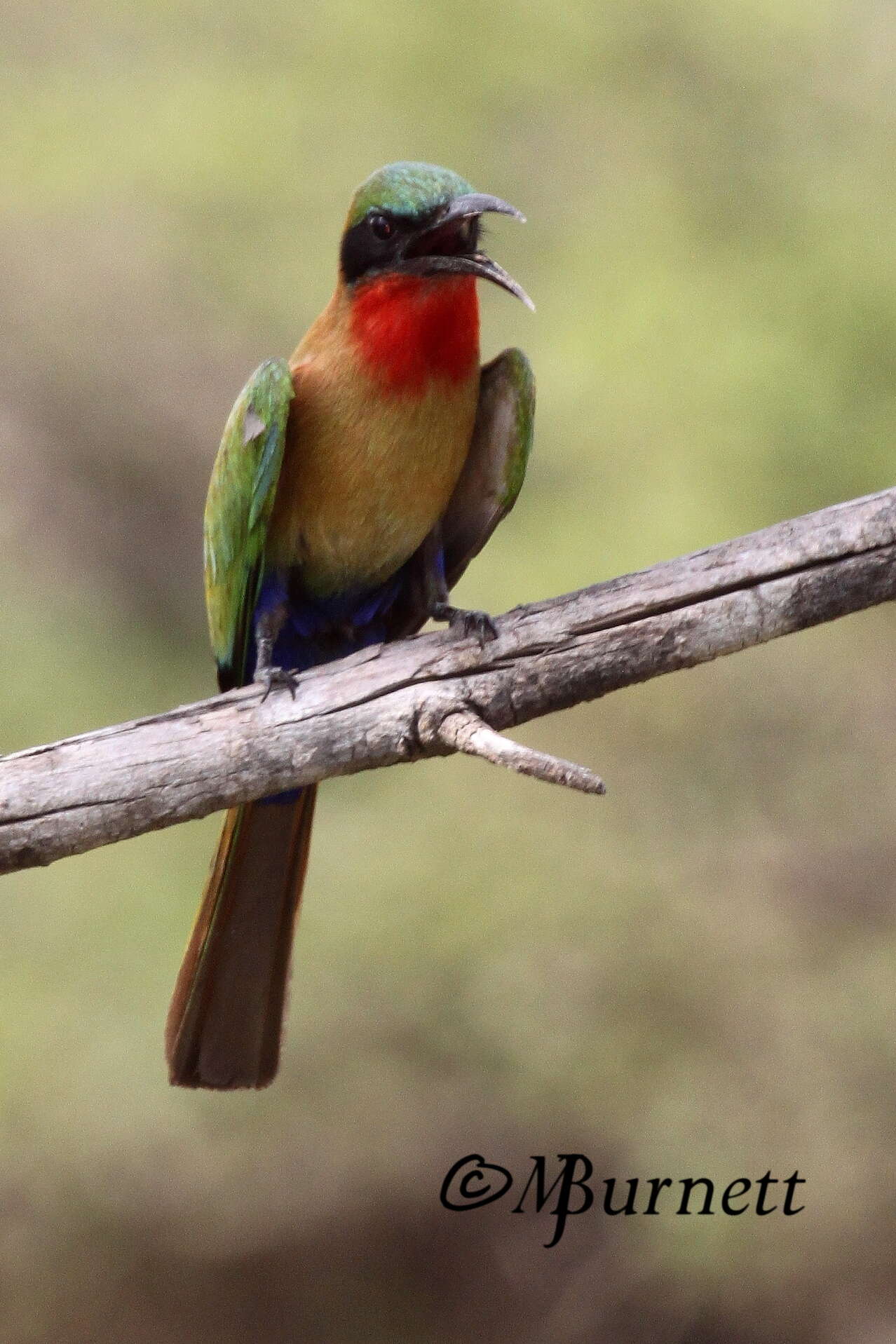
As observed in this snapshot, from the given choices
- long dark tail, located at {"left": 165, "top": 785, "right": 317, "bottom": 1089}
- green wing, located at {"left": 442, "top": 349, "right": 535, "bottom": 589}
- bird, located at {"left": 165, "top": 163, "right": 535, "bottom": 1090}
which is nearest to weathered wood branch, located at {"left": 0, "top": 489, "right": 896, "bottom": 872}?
bird, located at {"left": 165, "top": 163, "right": 535, "bottom": 1090}

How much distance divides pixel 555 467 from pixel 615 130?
65.7 inches

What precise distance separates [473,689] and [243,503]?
2.45 ft

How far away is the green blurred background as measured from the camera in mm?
4125

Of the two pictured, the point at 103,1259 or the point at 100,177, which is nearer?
the point at 103,1259

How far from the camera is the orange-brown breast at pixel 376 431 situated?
2979 mm

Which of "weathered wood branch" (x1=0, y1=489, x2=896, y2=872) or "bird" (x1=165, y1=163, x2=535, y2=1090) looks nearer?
"weathered wood branch" (x1=0, y1=489, x2=896, y2=872)

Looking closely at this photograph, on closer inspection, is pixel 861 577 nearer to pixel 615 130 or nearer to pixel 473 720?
pixel 473 720

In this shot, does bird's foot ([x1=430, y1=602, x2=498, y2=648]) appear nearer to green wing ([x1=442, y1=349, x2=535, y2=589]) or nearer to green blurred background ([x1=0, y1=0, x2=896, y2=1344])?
green wing ([x1=442, y1=349, x2=535, y2=589])

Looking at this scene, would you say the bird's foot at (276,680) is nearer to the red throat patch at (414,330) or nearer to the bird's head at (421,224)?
the red throat patch at (414,330)

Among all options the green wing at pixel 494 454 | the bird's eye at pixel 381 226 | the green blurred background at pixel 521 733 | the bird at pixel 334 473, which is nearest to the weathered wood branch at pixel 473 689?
the bird at pixel 334 473

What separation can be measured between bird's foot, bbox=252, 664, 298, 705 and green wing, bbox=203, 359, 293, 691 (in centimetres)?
38

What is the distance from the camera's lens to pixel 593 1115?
4273 millimetres

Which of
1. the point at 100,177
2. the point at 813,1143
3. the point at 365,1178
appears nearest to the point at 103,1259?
the point at 365,1178

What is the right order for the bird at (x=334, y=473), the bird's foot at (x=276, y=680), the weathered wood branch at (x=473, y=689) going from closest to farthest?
the weathered wood branch at (x=473, y=689) → the bird's foot at (x=276, y=680) → the bird at (x=334, y=473)
